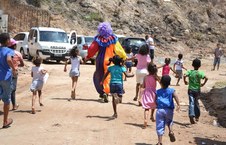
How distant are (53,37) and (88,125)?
1749cm

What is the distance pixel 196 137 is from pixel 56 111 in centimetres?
358

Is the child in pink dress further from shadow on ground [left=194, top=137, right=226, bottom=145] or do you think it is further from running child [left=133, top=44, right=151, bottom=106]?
running child [left=133, top=44, right=151, bottom=106]

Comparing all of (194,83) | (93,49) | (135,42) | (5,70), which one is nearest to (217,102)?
(194,83)

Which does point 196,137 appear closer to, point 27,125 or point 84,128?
point 84,128

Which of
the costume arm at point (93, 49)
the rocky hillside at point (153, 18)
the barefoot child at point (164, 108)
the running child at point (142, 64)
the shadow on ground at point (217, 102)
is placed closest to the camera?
the barefoot child at point (164, 108)

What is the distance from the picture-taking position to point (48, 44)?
84.6ft

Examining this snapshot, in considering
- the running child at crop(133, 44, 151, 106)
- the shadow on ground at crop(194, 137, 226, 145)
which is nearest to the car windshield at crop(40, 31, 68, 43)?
the running child at crop(133, 44, 151, 106)

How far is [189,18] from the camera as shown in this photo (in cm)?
4638

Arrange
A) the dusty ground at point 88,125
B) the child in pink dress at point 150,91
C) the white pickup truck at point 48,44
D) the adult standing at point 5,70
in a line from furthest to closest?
the white pickup truck at point 48,44 < the child in pink dress at point 150,91 < the adult standing at point 5,70 < the dusty ground at point 88,125

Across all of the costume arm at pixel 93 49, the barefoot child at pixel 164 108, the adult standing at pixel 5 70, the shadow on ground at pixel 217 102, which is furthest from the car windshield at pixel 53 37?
Result: the barefoot child at pixel 164 108

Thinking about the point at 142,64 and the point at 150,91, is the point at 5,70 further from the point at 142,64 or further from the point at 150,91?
the point at 142,64

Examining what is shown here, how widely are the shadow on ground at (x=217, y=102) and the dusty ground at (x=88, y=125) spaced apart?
292 millimetres

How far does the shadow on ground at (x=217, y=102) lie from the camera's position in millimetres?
13231

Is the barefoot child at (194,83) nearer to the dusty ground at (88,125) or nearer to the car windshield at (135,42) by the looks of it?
the dusty ground at (88,125)
